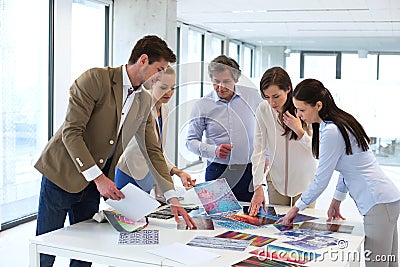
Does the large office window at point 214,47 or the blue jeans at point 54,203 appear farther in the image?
the large office window at point 214,47

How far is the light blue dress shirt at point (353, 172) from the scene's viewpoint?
219 centimetres

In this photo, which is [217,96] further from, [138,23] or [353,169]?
[138,23]

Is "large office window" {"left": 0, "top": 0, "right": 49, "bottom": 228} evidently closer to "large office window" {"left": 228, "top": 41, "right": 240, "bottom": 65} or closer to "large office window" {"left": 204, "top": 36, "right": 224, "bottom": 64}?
"large office window" {"left": 204, "top": 36, "right": 224, "bottom": 64}

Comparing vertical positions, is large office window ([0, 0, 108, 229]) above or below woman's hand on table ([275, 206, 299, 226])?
above

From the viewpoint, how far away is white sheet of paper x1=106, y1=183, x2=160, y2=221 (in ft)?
7.07

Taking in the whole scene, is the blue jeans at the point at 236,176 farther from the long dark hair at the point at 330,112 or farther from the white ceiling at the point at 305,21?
the white ceiling at the point at 305,21

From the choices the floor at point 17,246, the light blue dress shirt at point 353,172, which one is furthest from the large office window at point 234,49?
the light blue dress shirt at point 353,172

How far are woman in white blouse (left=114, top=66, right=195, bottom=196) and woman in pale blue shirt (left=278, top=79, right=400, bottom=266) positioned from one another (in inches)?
21.4

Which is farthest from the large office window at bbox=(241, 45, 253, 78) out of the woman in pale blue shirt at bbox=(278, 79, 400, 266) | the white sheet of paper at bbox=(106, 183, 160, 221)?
the white sheet of paper at bbox=(106, 183, 160, 221)

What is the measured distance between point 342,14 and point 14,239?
4.61 meters

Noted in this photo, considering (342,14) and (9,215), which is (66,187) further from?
(342,14)

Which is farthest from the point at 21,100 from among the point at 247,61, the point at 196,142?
the point at 247,61

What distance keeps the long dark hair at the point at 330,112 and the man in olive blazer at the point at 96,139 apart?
0.57 metres

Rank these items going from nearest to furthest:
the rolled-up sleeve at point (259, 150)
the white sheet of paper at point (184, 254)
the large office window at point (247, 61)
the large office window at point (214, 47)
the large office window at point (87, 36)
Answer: the white sheet of paper at point (184, 254) → the rolled-up sleeve at point (259, 150) → the large office window at point (87, 36) → the large office window at point (214, 47) → the large office window at point (247, 61)
